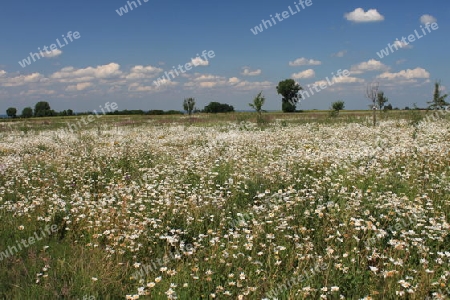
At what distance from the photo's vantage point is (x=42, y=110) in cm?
10306

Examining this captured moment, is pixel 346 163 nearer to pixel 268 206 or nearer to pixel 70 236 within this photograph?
pixel 268 206

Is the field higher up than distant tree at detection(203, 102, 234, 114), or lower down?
lower down

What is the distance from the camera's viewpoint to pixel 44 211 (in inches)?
249

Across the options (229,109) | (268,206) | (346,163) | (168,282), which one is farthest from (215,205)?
(229,109)

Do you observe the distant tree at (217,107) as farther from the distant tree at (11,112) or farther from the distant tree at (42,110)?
the distant tree at (11,112)

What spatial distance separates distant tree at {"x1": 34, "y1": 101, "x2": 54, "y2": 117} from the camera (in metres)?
99.0

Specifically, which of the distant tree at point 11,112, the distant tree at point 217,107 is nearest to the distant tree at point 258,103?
the distant tree at point 217,107

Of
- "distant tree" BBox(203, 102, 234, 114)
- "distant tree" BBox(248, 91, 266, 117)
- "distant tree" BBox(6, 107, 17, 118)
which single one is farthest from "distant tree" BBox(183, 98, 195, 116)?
"distant tree" BBox(6, 107, 17, 118)

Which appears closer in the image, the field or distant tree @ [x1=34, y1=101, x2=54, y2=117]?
the field

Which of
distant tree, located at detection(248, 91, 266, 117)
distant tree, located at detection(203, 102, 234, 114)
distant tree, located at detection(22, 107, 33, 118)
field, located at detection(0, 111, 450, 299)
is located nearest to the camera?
field, located at detection(0, 111, 450, 299)

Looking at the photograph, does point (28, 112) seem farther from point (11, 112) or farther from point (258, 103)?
point (258, 103)

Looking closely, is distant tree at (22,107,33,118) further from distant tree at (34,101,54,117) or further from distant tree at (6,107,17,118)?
distant tree at (6,107,17,118)

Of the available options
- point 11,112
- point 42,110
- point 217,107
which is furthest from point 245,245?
point 11,112

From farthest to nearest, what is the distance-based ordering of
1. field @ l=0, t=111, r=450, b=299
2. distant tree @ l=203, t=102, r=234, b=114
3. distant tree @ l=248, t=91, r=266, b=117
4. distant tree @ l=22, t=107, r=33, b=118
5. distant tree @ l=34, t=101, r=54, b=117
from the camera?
distant tree @ l=203, t=102, r=234, b=114
distant tree @ l=34, t=101, r=54, b=117
distant tree @ l=22, t=107, r=33, b=118
distant tree @ l=248, t=91, r=266, b=117
field @ l=0, t=111, r=450, b=299
